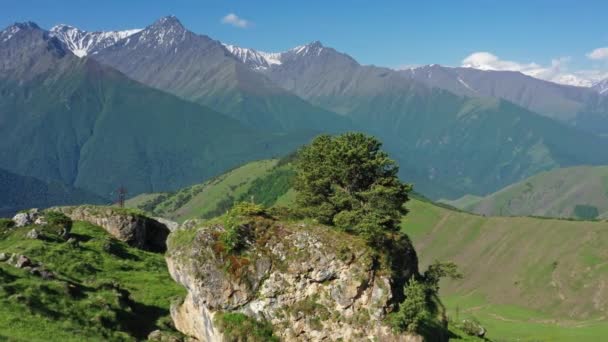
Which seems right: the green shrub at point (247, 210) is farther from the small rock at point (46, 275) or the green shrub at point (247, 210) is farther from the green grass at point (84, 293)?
the small rock at point (46, 275)

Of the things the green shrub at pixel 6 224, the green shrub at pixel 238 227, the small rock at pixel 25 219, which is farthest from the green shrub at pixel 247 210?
the green shrub at pixel 6 224

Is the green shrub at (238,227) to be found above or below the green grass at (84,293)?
above

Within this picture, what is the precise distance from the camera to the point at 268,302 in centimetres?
4075

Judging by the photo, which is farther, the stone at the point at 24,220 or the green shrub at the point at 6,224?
the stone at the point at 24,220

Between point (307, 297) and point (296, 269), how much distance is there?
2235 mm

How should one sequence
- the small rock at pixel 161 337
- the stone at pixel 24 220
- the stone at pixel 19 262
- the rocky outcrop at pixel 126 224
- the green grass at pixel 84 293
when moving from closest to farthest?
1. the green grass at pixel 84 293
2. the small rock at pixel 161 337
3. the stone at pixel 19 262
4. the stone at pixel 24 220
5. the rocky outcrop at pixel 126 224

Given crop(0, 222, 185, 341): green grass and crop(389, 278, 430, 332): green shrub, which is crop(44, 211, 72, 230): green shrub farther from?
crop(389, 278, 430, 332): green shrub

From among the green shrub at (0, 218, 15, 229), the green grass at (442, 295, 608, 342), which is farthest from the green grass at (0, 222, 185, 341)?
the green grass at (442, 295, 608, 342)

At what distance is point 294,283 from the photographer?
41406 mm

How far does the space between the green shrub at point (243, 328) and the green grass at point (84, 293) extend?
7407 mm

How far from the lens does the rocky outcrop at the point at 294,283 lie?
4028cm

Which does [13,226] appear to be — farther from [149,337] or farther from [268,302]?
[268,302]

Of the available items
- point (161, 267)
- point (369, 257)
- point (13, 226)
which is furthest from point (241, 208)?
point (13, 226)

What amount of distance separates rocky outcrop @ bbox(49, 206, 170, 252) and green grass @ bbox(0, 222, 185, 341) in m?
6.83
